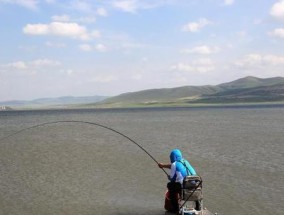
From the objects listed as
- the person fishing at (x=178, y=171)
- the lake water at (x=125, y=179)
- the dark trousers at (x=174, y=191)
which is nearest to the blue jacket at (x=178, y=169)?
the person fishing at (x=178, y=171)

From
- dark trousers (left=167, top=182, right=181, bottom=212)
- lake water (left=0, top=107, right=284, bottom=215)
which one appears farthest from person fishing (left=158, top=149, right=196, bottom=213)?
lake water (left=0, top=107, right=284, bottom=215)

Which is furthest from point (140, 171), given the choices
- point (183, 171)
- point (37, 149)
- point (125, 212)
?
point (37, 149)

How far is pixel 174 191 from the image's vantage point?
1512 centimetres

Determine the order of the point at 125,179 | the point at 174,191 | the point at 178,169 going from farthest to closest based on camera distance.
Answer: the point at 125,179
the point at 174,191
the point at 178,169

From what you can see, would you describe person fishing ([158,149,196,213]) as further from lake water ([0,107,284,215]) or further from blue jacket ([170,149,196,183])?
lake water ([0,107,284,215])

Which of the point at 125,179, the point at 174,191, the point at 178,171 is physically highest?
the point at 178,171

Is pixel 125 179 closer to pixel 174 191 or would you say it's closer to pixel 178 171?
pixel 174 191

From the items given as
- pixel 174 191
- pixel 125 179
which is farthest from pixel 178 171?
pixel 125 179

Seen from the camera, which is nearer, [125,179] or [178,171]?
[178,171]

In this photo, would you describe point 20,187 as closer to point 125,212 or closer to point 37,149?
point 125,212

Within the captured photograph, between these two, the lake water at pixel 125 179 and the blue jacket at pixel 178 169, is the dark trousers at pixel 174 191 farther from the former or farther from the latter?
the lake water at pixel 125 179

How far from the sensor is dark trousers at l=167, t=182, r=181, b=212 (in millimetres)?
14845

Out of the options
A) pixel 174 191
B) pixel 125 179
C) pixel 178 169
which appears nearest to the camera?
pixel 178 169

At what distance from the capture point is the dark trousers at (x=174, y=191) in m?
14.8
